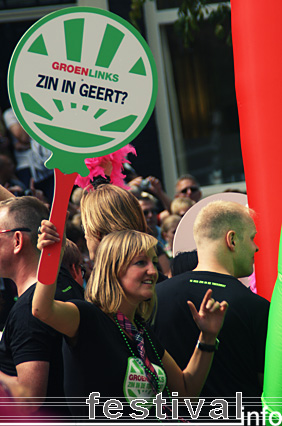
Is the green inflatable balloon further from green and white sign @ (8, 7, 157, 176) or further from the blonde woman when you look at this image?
green and white sign @ (8, 7, 157, 176)

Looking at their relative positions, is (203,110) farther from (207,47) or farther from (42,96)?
(42,96)

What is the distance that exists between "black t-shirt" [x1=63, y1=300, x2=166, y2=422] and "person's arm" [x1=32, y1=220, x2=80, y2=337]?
71mm

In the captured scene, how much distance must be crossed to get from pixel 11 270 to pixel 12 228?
14cm

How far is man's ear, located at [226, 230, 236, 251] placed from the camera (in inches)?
105

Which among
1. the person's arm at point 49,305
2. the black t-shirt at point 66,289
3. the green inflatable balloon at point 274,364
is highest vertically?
the person's arm at point 49,305

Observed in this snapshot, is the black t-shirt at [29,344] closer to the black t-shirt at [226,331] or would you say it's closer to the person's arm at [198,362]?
the person's arm at [198,362]

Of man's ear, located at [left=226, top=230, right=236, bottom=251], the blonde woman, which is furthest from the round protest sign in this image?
man's ear, located at [left=226, top=230, right=236, bottom=251]

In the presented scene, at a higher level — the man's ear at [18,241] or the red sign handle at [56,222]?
the red sign handle at [56,222]

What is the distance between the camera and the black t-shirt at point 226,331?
252 cm

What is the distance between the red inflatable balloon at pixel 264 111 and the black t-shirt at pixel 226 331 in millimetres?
791

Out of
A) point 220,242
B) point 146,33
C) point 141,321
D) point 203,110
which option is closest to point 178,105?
point 203,110

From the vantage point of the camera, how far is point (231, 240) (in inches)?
106

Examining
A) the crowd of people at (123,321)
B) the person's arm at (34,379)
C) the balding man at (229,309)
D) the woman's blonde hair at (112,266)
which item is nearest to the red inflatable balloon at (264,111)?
the crowd of people at (123,321)

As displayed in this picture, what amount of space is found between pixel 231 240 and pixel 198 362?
0.58m
